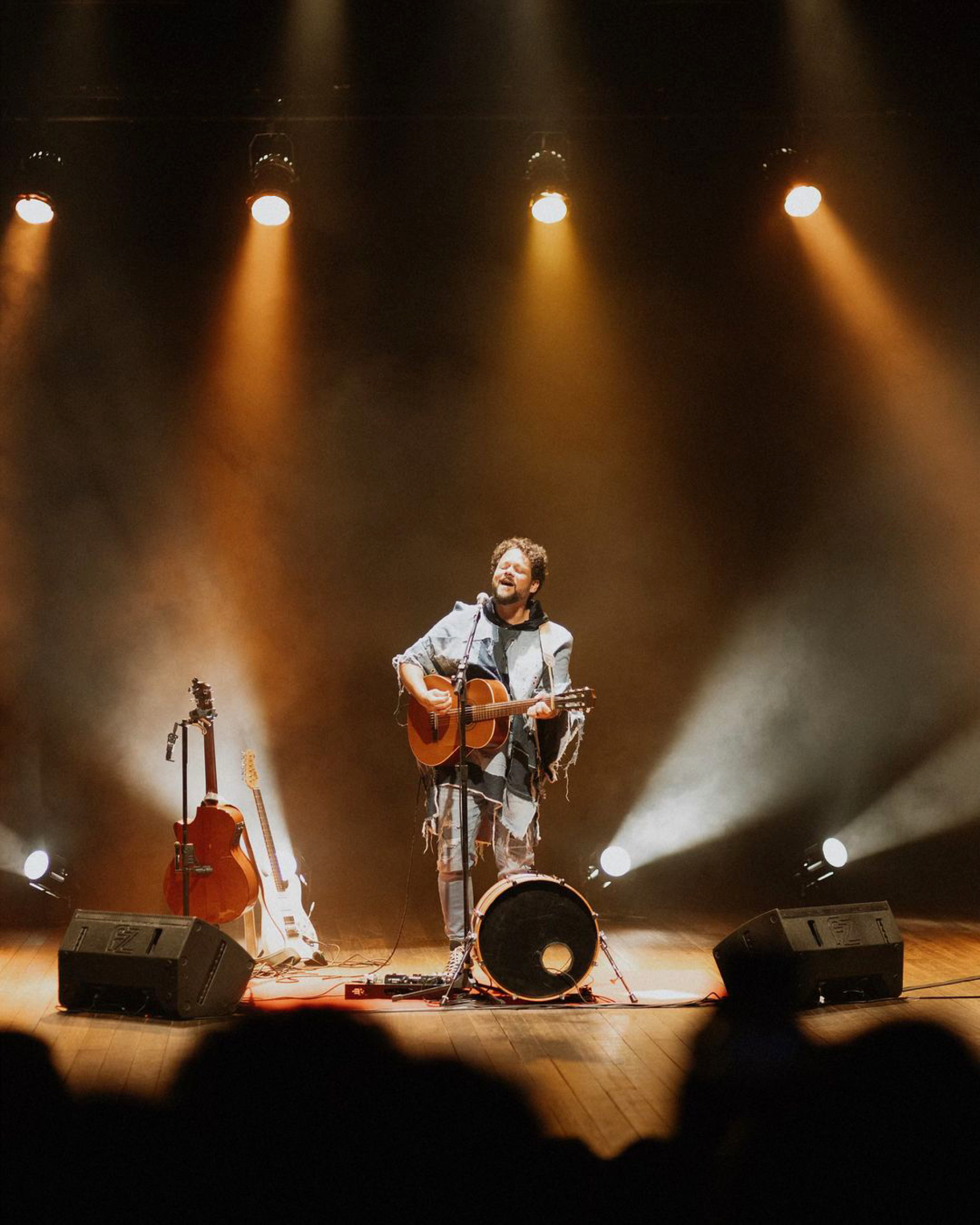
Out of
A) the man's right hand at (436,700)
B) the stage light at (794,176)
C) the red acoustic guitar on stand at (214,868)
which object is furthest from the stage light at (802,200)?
the red acoustic guitar on stand at (214,868)

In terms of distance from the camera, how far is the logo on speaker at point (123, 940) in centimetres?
366

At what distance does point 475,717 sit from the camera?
409cm

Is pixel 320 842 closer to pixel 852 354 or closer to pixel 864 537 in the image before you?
pixel 864 537

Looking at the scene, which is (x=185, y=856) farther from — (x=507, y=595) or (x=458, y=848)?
(x=507, y=595)

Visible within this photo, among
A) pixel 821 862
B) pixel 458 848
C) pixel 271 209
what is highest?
pixel 271 209

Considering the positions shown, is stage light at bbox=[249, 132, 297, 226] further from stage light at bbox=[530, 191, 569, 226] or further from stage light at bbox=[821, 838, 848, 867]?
stage light at bbox=[821, 838, 848, 867]

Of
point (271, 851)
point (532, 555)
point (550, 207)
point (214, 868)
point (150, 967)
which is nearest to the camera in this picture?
point (150, 967)

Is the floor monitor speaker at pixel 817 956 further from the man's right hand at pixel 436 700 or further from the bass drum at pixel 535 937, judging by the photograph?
the man's right hand at pixel 436 700

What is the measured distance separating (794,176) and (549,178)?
141cm

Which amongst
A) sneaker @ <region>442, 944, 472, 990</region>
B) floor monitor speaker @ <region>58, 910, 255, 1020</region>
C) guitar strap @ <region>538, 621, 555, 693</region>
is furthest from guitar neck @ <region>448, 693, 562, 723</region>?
floor monitor speaker @ <region>58, 910, 255, 1020</region>

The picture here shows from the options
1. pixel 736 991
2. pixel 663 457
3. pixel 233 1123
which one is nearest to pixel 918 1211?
pixel 233 1123

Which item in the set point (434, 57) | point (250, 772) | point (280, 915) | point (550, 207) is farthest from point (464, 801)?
point (434, 57)

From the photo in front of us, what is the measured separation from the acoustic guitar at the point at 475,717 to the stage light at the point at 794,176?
11.8 ft

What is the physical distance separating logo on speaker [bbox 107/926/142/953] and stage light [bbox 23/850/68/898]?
2310 mm
